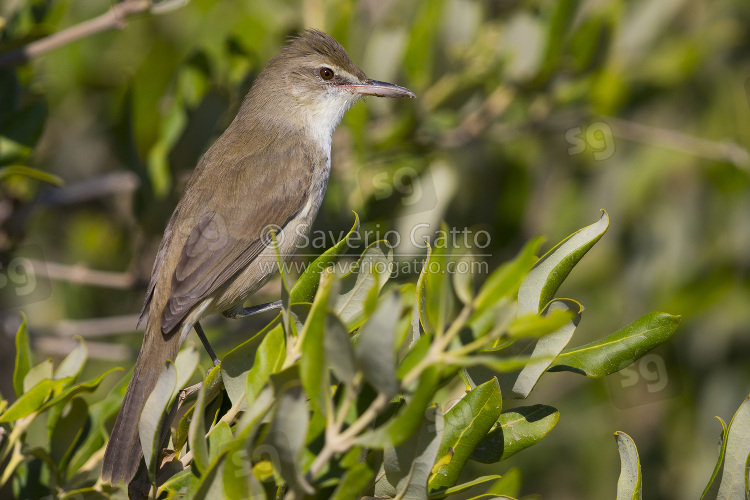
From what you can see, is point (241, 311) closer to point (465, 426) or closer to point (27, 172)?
point (27, 172)

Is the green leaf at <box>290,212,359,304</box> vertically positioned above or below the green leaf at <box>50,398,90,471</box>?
above

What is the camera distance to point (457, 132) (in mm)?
4152

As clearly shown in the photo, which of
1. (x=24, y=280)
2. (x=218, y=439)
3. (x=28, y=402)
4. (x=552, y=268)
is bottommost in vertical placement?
(x=24, y=280)

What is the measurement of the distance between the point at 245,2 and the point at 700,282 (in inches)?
122

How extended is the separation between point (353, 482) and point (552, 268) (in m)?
0.73

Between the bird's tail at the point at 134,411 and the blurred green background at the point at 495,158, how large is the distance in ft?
2.92

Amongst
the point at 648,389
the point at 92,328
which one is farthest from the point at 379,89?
the point at 648,389

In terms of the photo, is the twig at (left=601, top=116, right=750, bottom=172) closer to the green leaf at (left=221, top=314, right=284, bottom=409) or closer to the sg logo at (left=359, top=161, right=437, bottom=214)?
the sg logo at (left=359, top=161, right=437, bottom=214)

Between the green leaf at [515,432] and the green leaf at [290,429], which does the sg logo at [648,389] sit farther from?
the green leaf at [290,429]

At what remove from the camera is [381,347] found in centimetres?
146

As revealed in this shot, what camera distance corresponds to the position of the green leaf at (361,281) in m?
2.08

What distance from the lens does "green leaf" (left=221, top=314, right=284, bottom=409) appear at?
2135 mm

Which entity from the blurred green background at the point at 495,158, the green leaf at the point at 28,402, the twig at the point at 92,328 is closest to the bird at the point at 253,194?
the blurred green background at the point at 495,158

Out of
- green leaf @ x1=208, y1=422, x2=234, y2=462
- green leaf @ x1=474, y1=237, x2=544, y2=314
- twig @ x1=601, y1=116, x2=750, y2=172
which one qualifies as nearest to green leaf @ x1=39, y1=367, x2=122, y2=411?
green leaf @ x1=208, y1=422, x2=234, y2=462
